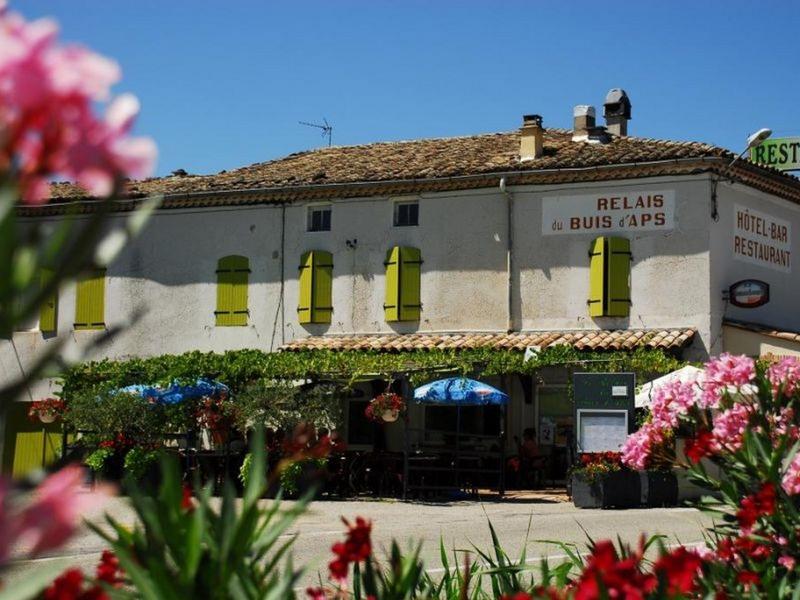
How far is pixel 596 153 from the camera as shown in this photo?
26812 millimetres

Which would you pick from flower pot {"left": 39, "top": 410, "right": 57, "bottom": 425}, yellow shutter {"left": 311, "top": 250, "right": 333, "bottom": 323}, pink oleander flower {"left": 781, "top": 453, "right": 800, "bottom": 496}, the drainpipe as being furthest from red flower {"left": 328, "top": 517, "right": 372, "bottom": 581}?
yellow shutter {"left": 311, "top": 250, "right": 333, "bottom": 323}

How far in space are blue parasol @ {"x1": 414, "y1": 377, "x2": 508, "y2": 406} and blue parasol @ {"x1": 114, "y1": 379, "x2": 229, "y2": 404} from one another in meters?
3.75

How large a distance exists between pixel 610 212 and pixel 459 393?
5664 mm

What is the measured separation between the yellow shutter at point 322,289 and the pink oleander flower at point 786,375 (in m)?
22.6

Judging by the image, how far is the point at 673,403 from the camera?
6.13 metres

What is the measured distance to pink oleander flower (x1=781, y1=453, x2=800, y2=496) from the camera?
16.7ft

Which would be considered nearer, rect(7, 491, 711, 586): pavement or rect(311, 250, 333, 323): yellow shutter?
rect(7, 491, 711, 586): pavement

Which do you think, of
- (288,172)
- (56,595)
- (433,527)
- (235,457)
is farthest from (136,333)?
(56,595)

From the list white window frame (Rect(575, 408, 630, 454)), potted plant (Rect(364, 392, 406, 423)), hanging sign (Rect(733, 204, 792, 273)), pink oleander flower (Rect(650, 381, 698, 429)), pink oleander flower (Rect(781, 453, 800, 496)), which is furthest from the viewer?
hanging sign (Rect(733, 204, 792, 273))

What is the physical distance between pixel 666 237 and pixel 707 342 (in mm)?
2226

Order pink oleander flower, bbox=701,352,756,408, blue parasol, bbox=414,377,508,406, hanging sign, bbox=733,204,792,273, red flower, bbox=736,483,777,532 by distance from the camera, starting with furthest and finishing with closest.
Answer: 1. hanging sign, bbox=733,204,792,273
2. blue parasol, bbox=414,377,508,406
3. pink oleander flower, bbox=701,352,756,408
4. red flower, bbox=736,483,777,532

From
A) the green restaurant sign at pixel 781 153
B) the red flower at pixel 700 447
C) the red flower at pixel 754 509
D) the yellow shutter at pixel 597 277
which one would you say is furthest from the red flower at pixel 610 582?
the green restaurant sign at pixel 781 153

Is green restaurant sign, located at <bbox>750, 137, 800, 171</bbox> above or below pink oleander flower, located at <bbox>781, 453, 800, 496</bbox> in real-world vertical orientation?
above

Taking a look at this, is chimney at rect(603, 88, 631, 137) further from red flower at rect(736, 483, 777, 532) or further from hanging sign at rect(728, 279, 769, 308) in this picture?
red flower at rect(736, 483, 777, 532)
